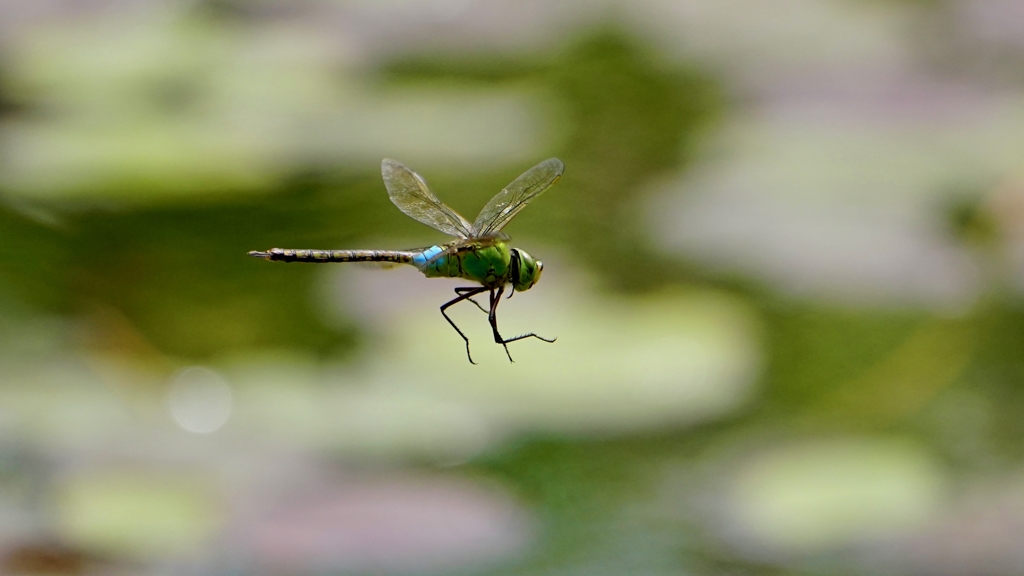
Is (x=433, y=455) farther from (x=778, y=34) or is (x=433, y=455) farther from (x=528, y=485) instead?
(x=778, y=34)

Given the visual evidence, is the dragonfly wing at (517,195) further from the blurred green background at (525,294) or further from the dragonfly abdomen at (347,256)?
the blurred green background at (525,294)

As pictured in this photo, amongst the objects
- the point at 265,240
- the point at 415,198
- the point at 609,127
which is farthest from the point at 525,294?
the point at 609,127

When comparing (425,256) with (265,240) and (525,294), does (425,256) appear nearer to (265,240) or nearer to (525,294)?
(525,294)

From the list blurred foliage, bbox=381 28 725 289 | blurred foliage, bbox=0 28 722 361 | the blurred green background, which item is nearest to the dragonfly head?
the blurred green background

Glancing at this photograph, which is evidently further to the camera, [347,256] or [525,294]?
[525,294]

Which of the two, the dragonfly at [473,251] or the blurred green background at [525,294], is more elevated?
the blurred green background at [525,294]

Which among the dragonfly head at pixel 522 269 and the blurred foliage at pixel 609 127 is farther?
the blurred foliage at pixel 609 127

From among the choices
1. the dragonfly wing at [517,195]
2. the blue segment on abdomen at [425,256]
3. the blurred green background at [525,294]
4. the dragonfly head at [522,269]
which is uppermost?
the blurred green background at [525,294]

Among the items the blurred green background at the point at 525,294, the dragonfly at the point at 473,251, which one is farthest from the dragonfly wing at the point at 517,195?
the blurred green background at the point at 525,294
